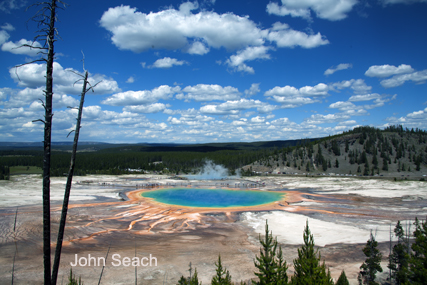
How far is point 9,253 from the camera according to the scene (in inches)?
763

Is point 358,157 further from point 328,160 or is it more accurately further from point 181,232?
point 181,232

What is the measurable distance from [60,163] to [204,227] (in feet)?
293

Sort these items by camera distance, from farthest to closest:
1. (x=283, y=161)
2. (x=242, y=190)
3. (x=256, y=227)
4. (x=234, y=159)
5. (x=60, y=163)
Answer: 1. (x=234, y=159)
2. (x=283, y=161)
3. (x=60, y=163)
4. (x=242, y=190)
5. (x=256, y=227)

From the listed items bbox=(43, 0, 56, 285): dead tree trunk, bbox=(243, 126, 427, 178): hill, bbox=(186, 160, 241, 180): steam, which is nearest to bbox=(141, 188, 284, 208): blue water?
bbox=(186, 160, 241, 180): steam

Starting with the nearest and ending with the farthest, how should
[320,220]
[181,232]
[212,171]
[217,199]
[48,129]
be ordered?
[48,129] < [181,232] < [320,220] < [217,199] < [212,171]

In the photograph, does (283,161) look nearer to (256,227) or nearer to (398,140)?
(398,140)

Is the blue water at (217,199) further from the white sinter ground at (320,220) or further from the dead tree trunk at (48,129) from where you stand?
the dead tree trunk at (48,129)

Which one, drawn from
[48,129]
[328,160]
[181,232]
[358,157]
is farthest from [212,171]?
[48,129]

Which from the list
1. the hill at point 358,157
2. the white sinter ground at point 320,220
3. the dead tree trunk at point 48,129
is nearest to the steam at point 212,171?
the hill at point 358,157

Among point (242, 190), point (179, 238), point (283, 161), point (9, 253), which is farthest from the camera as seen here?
point (283, 161)

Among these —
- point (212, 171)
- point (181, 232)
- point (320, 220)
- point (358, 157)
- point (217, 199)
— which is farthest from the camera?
point (358, 157)

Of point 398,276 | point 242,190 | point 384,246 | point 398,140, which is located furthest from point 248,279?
point 398,140

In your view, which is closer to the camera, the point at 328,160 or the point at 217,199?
the point at 217,199

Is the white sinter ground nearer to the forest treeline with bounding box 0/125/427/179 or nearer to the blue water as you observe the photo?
the blue water
